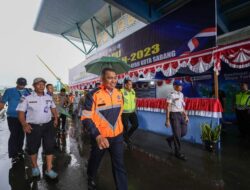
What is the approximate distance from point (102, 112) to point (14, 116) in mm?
3125

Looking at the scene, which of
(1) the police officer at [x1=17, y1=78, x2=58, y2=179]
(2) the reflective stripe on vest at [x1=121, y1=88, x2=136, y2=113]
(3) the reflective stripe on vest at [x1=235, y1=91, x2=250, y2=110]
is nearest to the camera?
(1) the police officer at [x1=17, y1=78, x2=58, y2=179]

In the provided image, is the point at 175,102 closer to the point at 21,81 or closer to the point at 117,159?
the point at 117,159

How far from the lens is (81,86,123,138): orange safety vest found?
242cm

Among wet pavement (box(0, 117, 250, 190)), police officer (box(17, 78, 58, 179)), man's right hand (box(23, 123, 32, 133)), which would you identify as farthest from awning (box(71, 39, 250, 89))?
man's right hand (box(23, 123, 32, 133))

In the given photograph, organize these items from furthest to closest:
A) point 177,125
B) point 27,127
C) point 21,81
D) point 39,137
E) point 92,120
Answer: point 177,125
point 21,81
point 39,137
point 27,127
point 92,120

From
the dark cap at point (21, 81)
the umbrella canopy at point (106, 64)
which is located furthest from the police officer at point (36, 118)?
the umbrella canopy at point (106, 64)

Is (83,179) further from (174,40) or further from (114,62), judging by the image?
(174,40)

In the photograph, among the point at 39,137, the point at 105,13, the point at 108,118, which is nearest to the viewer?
the point at 108,118

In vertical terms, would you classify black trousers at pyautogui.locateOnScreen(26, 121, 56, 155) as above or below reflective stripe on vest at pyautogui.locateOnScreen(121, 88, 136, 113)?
below

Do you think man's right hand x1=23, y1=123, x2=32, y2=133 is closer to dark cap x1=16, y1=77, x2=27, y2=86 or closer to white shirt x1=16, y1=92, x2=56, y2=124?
white shirt x1=16, y1=92, x2=56, y2=124

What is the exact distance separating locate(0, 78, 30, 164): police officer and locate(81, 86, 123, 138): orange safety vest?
278cm

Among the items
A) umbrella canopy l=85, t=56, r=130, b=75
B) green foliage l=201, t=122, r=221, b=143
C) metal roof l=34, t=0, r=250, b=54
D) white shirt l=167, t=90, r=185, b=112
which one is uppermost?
metal roof l=34, t=0, r=250, b=54

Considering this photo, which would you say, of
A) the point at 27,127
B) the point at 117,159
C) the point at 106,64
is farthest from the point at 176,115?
the point at 27,127

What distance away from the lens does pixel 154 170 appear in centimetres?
382
